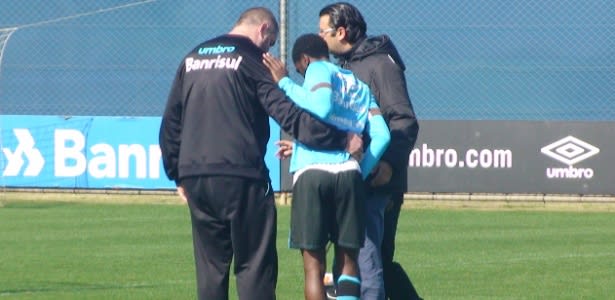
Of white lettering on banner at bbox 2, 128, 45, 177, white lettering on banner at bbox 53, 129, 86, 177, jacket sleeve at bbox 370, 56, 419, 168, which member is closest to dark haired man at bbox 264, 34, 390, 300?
jacket sleeve at bbox 370, 56, 419, 168

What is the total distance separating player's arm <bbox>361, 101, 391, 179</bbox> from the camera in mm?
8406

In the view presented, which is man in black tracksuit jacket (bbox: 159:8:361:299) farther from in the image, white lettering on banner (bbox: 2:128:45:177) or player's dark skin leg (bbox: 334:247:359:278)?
white lettering on banner (bbox: 2:128:45:177)

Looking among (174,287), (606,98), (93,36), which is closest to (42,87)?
(93,36)

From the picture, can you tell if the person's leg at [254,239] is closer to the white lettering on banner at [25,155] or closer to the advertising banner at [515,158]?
the advertising banner at [515,158]

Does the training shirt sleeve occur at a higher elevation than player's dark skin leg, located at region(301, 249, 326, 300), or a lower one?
higher

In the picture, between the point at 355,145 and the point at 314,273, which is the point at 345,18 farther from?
the point at 314,273

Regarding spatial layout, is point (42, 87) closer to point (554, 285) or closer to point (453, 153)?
point (453, 153)

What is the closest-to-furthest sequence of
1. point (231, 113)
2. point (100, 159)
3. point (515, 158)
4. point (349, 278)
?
point (231, 113) < point (349, 278) < point (515, 158) < point (100, 159)

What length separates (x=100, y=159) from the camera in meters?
22.0

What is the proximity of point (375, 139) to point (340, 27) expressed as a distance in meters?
0.76

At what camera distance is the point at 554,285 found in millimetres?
11820

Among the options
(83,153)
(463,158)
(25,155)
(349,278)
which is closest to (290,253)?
(349,278)

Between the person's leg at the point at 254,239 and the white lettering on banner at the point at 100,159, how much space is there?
540 inches

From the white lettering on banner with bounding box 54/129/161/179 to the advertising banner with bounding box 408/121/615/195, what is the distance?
3.90m
